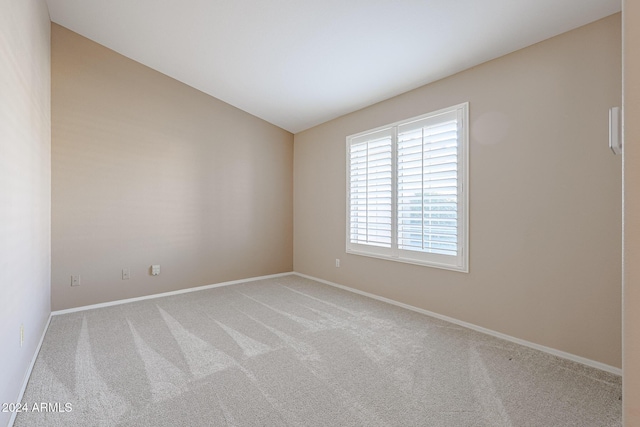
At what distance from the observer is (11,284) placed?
178 cm

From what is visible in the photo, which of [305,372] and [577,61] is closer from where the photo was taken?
[305,372]

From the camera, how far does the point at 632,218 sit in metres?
0.63

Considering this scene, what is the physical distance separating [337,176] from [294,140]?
1.43m

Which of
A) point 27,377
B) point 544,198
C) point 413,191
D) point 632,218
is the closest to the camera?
point 632,218

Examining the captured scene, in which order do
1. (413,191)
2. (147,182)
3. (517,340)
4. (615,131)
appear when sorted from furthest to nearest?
(147,182)
(413,191)
(517,340)
(615,131)

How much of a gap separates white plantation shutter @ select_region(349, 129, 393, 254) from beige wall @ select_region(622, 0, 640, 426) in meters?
3.13

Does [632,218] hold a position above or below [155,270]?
above

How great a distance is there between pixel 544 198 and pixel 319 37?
2.47m

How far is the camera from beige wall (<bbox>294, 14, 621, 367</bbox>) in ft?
7.25

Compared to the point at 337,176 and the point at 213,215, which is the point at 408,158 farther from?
the point at 213,215

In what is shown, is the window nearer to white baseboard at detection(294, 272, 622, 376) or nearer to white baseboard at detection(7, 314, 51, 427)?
white baseboard at detection(294, 272, 622, 376)

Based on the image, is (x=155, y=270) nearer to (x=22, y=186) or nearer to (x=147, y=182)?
(x=147, y=182)

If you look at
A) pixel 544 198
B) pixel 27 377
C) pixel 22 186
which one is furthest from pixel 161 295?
pixel 544 198

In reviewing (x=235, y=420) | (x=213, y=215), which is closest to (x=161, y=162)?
(x=213, y=215)
